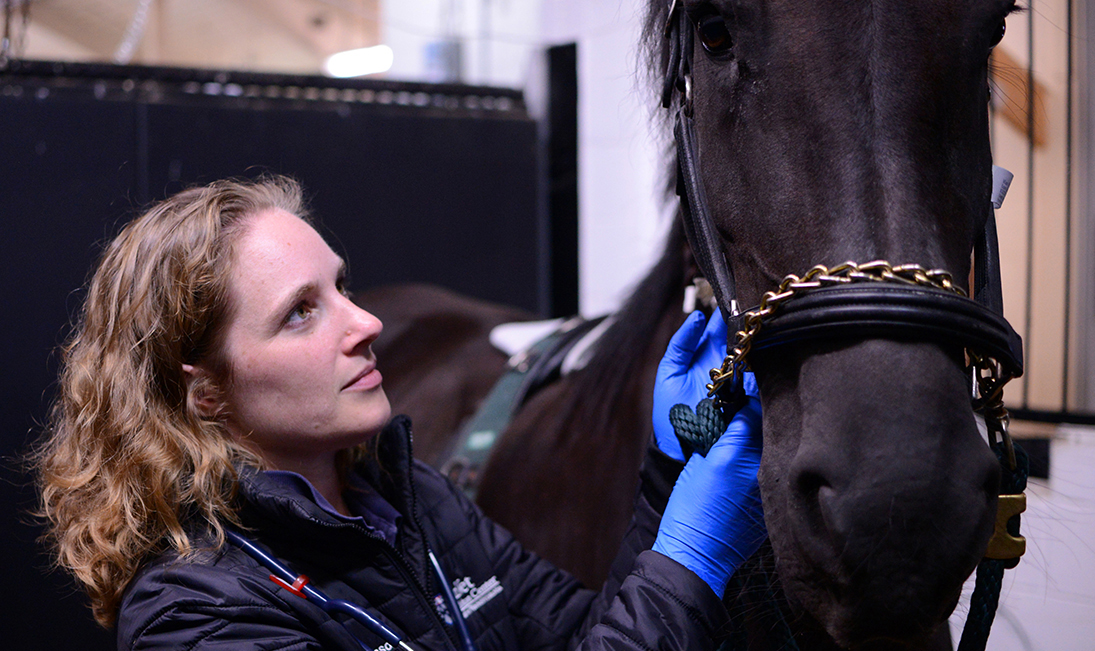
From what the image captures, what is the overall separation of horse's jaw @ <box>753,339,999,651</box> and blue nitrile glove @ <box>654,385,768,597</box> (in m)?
0.17

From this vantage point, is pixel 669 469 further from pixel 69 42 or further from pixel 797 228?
pixel 69 42

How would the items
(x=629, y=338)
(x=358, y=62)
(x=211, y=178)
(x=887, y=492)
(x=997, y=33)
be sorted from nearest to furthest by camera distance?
(x=887, y=492)
(x=997, y=33)
(x=629, y=338)
(x=211, y=178)
(x=358, y=62)

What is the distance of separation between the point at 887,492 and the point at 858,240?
20 centimetres

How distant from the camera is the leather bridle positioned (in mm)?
553

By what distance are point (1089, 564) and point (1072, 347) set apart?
2.02 feet

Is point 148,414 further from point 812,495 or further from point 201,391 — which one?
point 812,495

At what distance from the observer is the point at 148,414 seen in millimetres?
914

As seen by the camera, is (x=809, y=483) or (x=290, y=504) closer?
(x=809, y=483)

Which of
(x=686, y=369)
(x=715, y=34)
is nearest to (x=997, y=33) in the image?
(x=715, y=34)

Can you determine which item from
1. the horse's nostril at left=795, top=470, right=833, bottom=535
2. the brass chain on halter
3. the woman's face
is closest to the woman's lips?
the woman's face

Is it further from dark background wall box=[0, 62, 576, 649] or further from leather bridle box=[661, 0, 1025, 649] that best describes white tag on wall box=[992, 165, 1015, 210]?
dark background wall box=[0, 62, 576, 649]

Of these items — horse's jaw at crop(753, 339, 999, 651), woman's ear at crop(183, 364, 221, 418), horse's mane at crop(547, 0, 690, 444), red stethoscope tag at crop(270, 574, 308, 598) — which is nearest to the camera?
horse's jaw at crop(753, 339, 999, 651)

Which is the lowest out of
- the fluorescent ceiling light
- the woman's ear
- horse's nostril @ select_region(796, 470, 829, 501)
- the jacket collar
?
the jacket collar

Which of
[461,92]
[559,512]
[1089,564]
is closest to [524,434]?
[559,512]
